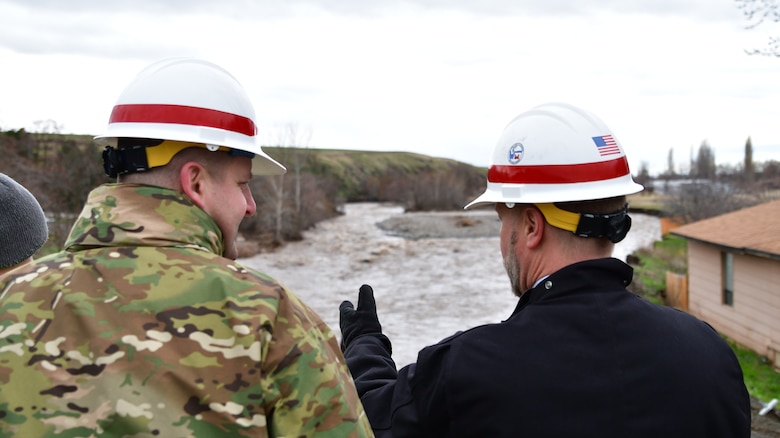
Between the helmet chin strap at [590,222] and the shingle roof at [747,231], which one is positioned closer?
the helmet chin strap at [590,222]

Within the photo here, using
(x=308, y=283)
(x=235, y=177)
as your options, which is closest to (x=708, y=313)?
(x=308, y=283)

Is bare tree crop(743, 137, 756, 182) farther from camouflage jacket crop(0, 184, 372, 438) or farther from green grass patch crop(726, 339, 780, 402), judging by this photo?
camouflage jacket crop(0, 184, 372, 438)

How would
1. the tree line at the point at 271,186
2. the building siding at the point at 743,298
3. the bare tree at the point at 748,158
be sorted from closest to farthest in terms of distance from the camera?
the building siding at the point at 743,298 → the tree line at the point at 271,186 → the bare tree at the point at 748,158

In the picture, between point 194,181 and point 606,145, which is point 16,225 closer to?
point 194,181

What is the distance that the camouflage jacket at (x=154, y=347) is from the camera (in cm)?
165

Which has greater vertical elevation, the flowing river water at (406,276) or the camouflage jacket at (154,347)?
the camouflage jacket at (154,347)

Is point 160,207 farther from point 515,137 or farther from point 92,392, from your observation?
point 515,137

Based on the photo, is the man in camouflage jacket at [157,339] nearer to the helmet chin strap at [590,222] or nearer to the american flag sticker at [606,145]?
the helmet chin strap at [590,222]

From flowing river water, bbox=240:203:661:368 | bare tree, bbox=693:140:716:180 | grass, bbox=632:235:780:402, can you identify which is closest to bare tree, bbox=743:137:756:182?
bare tree, bbox=693:140:716:180

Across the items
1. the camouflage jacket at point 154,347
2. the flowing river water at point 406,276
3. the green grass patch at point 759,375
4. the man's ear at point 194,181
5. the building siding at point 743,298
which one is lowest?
the flowing river water at point 406,276

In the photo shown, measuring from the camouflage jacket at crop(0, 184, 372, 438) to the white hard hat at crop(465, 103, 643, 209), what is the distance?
1.16m

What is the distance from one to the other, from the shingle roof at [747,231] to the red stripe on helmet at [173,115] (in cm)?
1338

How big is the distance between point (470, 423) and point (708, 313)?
17.1 m

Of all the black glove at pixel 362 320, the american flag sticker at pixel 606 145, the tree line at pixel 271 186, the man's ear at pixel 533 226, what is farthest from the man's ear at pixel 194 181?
the tree line at pixel 271 186
